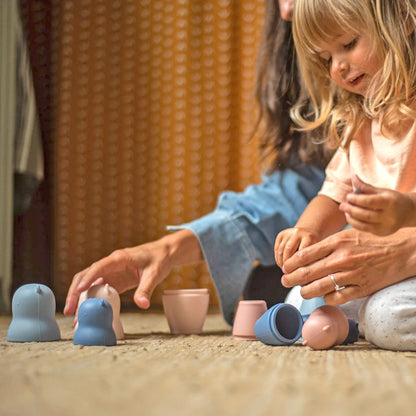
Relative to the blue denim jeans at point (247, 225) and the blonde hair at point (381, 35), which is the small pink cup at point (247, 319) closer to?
the blue denim jeans at point (247, 225)

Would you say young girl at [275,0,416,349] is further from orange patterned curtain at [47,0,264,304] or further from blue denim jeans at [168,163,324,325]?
orange patterned curtain at [47,0,264,304]

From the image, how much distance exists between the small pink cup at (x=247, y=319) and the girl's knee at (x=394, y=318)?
17 cm

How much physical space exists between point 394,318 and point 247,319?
23cm

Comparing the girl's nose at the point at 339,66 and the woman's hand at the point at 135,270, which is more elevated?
the girl's nose at the point at 339,66

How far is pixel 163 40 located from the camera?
2.15 m

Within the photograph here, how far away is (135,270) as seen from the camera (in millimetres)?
1038

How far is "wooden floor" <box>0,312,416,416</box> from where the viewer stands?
43 cm

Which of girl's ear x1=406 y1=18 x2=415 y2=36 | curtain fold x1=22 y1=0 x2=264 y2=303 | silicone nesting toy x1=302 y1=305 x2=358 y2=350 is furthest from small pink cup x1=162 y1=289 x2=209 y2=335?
curtain fold x1=22 y1=0 x2=264 y2=303

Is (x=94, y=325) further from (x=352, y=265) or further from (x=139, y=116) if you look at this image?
(x=139, y=116)

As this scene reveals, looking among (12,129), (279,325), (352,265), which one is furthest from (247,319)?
(12,129)

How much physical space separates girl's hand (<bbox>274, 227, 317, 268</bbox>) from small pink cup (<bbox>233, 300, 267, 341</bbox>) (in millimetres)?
89

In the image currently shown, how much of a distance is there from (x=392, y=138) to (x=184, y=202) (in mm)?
1212

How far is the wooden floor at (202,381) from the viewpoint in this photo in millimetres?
433

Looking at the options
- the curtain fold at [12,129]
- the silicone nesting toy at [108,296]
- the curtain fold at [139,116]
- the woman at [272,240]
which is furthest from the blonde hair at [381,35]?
the curtain fold at [139,116]
